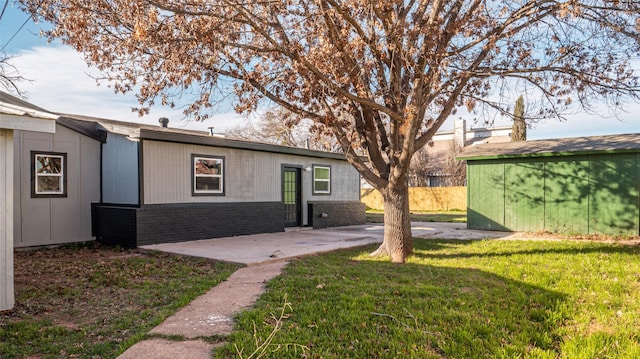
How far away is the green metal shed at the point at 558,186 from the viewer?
37.1 ft

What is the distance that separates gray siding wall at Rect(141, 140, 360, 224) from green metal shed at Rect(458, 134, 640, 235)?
4.45m

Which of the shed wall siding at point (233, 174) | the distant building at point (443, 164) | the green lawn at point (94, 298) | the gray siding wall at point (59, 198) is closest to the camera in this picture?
the green lawn at point (94, 298)

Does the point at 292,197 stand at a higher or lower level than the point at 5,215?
lower

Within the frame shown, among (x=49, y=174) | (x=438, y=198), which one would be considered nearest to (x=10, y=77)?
(x=49, y=174)

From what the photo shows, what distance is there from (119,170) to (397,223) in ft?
22.2

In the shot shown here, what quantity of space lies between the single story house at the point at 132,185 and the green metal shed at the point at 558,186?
262 inches

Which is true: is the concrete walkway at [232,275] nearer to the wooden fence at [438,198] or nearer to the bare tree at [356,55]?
the bare tree at [356,55]

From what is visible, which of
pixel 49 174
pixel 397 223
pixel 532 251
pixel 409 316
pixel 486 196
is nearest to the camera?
pixel 409 316

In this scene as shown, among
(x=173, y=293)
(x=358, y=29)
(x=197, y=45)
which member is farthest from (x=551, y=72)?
(x=173, y=293)

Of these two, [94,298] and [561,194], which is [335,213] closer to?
[561,194]

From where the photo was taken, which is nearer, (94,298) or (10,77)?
(94,298)

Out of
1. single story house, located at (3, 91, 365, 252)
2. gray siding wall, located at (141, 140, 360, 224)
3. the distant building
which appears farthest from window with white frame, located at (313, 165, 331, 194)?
the distant building

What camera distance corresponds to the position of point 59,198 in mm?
10172

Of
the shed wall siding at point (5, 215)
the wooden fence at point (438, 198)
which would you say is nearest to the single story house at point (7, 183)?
the shed wall siding at point (5, 215)
